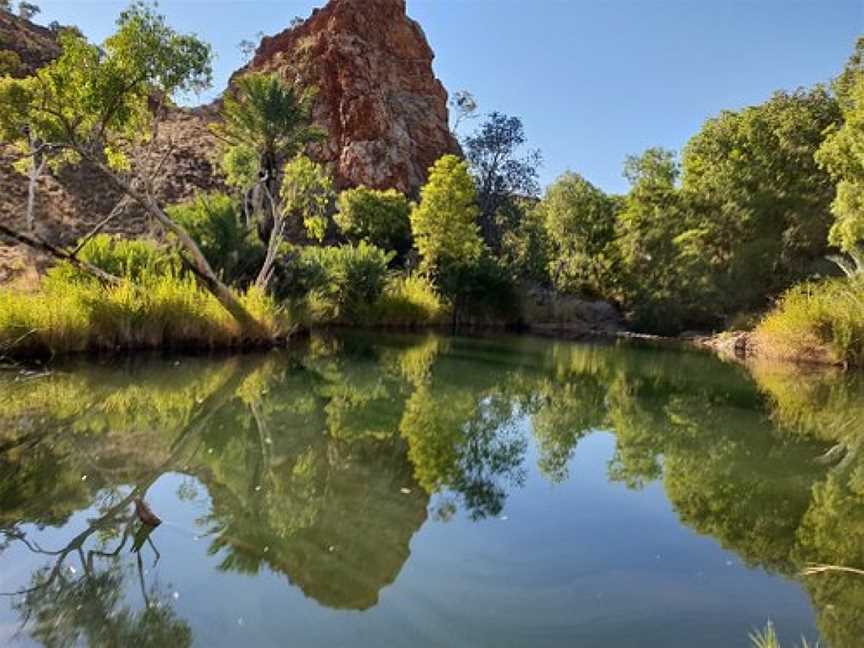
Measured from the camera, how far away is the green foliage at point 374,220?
27.5 m

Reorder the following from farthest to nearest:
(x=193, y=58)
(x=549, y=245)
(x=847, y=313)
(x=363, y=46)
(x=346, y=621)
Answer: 1. (x=363, y=46)
2. (x=549, y=245)
3. (x=847, y=313)
4. (x=193, y=58)
5. (x=346, y=621)

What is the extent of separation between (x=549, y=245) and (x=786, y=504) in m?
24.1

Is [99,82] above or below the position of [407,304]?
above

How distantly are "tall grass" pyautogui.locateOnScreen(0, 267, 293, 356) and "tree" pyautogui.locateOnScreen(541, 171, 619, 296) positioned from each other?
17114 mm

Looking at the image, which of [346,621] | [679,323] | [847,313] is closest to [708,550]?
[346,621]

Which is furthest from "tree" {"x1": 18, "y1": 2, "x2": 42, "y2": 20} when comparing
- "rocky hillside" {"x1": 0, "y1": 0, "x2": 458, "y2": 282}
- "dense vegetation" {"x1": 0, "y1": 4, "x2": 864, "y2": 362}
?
"dense vegetation" {"x1": 0, "y1": 4, "x2": 864, "y2": 362}

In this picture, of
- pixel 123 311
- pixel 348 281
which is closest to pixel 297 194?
pixel 123 311

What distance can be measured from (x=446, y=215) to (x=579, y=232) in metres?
6.34

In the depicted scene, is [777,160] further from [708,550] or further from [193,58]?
[708,550]

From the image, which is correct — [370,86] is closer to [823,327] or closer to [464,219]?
[464,219]

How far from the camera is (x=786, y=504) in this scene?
170 inches

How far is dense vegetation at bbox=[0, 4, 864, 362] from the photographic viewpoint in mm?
9359

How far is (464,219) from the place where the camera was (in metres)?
23.7

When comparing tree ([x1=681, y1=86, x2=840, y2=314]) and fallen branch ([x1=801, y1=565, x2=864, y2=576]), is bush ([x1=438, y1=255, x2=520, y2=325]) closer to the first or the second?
tree ([x1=681, y1=86, x2=840, y2=314])
